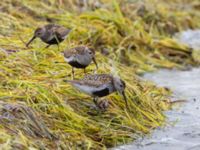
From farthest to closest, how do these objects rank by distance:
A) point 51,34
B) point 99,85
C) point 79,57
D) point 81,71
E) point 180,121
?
point 51,34
point 81,71
point 180,121
point 79,57
point 99,85

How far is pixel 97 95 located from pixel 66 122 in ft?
1.64

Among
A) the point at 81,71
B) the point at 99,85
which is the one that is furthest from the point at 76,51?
the point at 99,85

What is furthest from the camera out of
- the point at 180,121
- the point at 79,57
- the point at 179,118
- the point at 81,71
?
the point at 81,71

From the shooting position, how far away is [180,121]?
897 cm

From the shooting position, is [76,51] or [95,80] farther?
[76,51]

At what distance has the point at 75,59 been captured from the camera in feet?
29.0

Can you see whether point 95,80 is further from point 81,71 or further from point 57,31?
point 57,31

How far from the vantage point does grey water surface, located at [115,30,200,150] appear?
810cm

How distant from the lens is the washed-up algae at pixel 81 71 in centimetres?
762

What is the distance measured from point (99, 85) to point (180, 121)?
1.35m

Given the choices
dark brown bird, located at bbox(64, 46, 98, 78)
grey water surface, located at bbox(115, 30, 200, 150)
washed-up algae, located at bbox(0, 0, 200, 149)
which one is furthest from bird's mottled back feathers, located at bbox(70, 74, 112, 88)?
grey water surface, located at bbox(115, 30, 200, 150)

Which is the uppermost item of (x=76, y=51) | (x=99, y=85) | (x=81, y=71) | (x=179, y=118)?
(x=76, y=51)

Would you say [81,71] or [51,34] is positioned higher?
[51,34]

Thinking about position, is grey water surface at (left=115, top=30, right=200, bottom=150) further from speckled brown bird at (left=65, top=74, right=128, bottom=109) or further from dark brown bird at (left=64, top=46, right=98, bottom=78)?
dark brown bird at (left=64, top=46, right=98, bottom=78)
